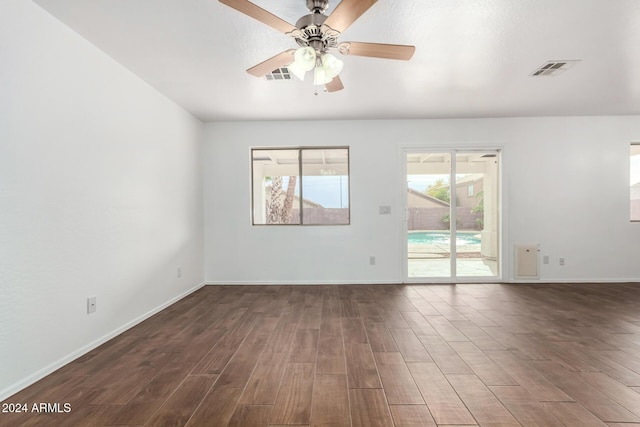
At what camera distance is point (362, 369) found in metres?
2.22

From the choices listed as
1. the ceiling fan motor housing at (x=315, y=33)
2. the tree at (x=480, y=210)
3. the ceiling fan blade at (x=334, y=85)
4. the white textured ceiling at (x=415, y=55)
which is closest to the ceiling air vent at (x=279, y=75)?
the white textured ceiling at (x=415, y=55)

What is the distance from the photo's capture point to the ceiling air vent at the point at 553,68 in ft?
10.0

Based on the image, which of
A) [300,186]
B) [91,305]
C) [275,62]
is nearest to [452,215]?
[300,186]

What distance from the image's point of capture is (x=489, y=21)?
236 cm

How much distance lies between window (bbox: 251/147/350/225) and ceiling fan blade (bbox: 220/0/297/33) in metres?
3.17

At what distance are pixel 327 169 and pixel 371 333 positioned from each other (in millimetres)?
2837

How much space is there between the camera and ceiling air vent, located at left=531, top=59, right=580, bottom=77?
10.0 ft

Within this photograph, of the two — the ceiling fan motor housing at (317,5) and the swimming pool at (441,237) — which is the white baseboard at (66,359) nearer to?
the ceiling fan motor housing at (317,5)

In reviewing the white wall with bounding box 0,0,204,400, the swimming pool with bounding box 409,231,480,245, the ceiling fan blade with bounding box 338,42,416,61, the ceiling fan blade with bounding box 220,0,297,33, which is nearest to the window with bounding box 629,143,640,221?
the swimming pool with bounding box 409,231,480,245

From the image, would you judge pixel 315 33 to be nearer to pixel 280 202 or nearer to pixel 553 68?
pixel 553 68

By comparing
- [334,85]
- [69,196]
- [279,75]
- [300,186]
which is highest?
[279,75]

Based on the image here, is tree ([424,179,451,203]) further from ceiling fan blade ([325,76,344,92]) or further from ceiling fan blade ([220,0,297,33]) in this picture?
ceiling fan blade ([220,0,297,33])

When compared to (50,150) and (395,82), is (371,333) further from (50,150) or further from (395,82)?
(50,150)

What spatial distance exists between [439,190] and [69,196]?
456 cm
